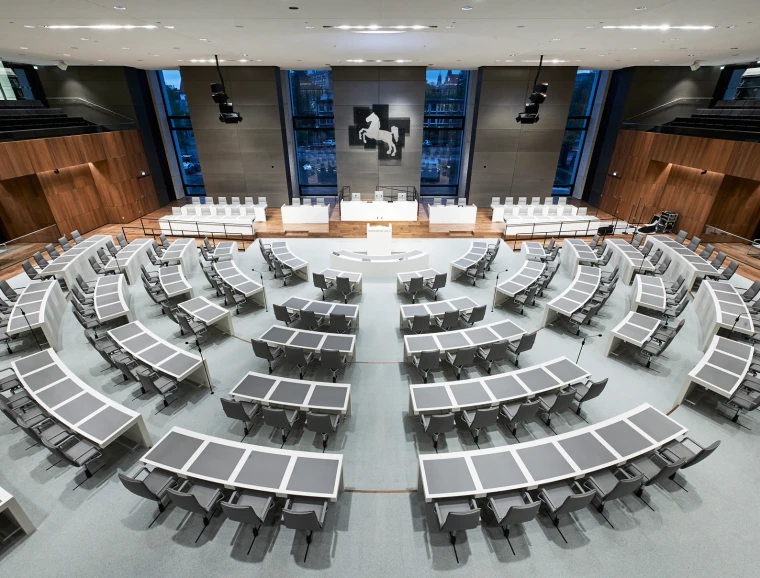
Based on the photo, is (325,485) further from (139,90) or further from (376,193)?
(139,90)

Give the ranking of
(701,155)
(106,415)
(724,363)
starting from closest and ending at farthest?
1. (106,415)
2. (724,363)
3. (701,155)

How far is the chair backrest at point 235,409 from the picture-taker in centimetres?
550

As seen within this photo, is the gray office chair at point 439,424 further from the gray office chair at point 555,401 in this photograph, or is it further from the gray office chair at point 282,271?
the gray office chair at point 282,271

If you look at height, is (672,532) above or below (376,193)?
below

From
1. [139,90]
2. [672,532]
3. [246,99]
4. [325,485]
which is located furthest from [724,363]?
[139,90]

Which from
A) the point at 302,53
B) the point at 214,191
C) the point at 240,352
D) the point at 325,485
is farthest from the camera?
the point at 214,191

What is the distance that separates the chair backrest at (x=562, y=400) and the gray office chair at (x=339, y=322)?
429 cm

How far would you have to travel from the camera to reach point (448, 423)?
532 centimetres

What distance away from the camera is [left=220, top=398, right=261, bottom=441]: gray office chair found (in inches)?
217

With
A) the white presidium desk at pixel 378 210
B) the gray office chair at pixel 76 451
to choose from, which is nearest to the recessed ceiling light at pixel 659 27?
the white presidium desk at pixel 378 210

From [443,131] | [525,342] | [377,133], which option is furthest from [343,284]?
[443,131]

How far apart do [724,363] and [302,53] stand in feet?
43.8

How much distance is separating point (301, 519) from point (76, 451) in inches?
139

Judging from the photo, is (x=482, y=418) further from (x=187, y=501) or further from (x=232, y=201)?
(x=232, y=201)
